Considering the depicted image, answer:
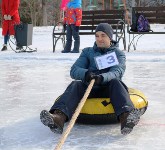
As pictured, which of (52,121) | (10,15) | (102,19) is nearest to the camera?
(52,121)

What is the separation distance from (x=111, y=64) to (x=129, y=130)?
72cm

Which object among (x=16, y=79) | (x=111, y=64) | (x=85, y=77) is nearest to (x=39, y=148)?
(x=85, y=77)

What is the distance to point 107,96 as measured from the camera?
3.82m

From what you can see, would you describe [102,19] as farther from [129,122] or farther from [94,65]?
[129,122]

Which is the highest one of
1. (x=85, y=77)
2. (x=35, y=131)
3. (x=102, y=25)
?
(x=102, y=25)

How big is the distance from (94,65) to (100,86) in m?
0.25

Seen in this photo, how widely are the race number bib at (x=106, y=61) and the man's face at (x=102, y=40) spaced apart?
0.10 meters

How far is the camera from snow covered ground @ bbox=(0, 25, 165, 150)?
3232 millimetres

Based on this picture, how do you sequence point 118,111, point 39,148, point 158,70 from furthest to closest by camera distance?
point 158,70 < point 118,111 < point 39,148

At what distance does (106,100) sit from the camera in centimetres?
371

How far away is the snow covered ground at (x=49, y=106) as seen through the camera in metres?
3.23

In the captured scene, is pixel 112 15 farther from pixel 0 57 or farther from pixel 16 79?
pixel 16 79

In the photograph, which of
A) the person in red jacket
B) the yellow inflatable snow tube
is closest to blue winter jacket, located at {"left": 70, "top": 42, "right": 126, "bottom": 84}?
the yellow inflatable snow tube

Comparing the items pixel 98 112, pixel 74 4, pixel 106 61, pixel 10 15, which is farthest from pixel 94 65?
pixel 10 15
